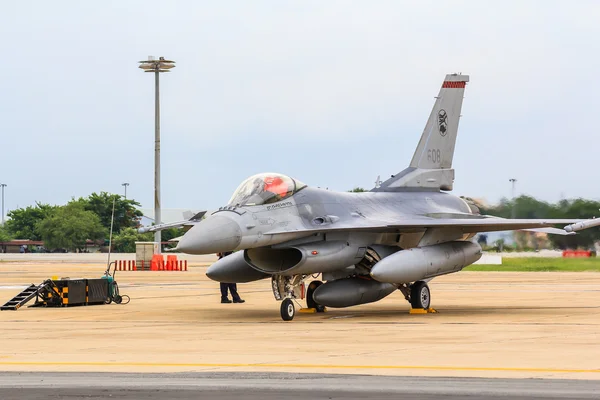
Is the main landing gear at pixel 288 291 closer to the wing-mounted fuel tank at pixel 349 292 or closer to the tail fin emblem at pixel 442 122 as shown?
the wing-mounted fuel tank at pixel 349 292

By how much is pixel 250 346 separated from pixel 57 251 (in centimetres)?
10172

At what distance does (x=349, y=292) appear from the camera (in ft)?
70.9

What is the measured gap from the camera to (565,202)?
35188 millimetres

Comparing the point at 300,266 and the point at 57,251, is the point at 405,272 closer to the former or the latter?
the point at 300,266

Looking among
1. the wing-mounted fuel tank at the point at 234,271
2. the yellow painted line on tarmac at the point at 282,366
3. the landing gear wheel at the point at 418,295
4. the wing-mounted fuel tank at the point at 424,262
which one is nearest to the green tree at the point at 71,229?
the wing-mounted fuel tank at the point at 234,271

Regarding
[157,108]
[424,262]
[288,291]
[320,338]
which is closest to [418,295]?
[424,262]

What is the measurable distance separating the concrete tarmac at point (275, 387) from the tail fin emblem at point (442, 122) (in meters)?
15.2

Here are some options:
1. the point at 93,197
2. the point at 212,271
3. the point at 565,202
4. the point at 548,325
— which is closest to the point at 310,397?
the point at 548,325

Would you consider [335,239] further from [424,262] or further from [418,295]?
[418,295]

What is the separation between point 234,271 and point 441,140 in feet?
21.8

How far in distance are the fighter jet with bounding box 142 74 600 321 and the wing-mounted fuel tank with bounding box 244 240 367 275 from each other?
0.07ft

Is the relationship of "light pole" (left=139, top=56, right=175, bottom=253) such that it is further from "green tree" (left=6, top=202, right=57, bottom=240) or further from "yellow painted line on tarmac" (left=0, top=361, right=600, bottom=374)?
"green tree" (left=6, top=202, right=57, bottom=240)

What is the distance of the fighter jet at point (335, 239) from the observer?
2006cm

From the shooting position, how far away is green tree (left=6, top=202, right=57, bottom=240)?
124 meters
